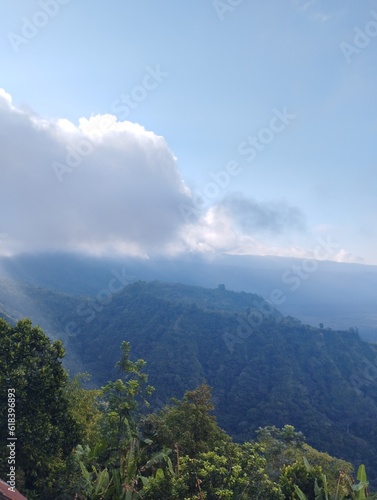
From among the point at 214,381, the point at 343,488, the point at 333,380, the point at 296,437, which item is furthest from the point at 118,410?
the point at 333,380

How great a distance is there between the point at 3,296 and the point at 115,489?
159932mm

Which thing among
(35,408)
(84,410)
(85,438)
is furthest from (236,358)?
(35,408)

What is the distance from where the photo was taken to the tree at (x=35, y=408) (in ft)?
51.2

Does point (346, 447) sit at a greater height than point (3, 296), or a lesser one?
lesser

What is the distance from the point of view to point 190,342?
143375 millimetres

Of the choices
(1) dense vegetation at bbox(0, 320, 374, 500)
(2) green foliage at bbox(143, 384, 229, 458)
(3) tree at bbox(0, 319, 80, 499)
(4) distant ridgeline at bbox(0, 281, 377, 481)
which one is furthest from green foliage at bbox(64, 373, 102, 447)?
(4) distant ridgeline at bbox(0, 281, 377, 481)

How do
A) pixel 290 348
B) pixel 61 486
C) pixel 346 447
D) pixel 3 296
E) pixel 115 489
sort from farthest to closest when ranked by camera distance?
pixel 3 296 < pixel 290 348 < pixel 346 447 < pixel 61 486 < pixel 115 489

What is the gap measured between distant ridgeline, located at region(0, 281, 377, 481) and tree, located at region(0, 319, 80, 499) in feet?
260

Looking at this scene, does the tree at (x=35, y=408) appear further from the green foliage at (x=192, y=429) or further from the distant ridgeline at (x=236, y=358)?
the distant ridgeline at (x=236, y=358)

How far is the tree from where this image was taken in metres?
15.6

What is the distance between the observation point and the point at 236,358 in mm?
137250

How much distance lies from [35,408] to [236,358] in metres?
128

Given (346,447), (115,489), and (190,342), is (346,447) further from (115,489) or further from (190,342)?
(115,489)

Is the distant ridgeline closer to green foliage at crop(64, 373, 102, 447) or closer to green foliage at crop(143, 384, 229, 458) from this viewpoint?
green foliage at crop(64, 373, 102, 447)
